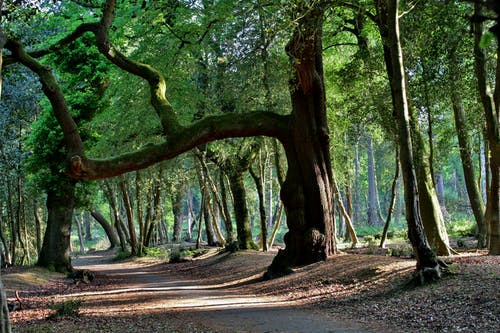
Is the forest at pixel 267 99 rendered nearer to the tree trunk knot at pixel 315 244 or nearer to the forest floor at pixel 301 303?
the tree trunk knot at pixel 315 244

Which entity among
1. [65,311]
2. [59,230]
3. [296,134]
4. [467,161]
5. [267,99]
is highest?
[267,99]

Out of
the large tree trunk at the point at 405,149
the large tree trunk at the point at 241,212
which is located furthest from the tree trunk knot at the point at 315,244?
the large tree trunk at the point at 241,212

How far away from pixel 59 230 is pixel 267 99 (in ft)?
34.3

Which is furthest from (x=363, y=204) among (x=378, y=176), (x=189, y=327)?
(x=189, y=327)

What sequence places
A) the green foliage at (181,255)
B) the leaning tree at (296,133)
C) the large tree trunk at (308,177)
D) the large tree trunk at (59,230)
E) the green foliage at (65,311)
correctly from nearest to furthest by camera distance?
the green foliage at (65,311), the leaning tree at (296,133), the large tree trunk at (308,177), the large tree trunk at (59,230), the green foliage at (181,255)

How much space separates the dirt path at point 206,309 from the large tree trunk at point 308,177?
2.11 metres

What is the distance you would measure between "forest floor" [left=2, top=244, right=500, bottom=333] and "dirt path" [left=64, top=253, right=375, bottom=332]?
2cm

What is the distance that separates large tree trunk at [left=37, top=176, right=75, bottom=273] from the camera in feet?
70.3

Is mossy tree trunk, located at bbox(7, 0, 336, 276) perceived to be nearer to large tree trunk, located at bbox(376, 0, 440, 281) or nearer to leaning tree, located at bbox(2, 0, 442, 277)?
leaning tree, located at bbox(2, 0, 442, 277)

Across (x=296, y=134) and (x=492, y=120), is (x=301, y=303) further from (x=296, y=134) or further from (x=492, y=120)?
(x=492, y=120)

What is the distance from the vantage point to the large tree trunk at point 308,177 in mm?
14688

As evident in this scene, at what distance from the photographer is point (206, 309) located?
1101 cm

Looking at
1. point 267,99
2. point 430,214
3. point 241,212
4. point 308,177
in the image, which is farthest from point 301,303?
point 241,212

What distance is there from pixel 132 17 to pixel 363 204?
215 ft
